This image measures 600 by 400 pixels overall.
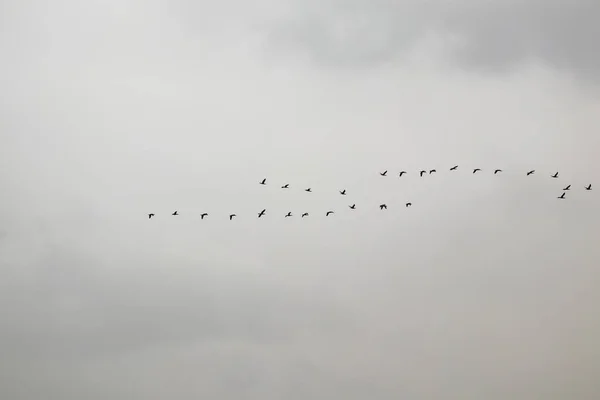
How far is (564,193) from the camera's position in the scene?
161500 mm

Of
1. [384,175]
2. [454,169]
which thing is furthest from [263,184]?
[454,169]

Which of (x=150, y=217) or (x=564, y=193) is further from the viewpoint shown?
(x=150, y=217)

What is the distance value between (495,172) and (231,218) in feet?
163

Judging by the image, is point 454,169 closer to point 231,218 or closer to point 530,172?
point 530,172

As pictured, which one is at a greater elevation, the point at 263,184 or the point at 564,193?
the point at 263,184

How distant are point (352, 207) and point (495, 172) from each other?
2743cm

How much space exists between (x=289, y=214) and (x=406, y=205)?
22647 millimetres

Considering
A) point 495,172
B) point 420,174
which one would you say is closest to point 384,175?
point 420,174

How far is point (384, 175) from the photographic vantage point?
539ft

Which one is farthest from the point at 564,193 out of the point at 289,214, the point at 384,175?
the point at 289,214

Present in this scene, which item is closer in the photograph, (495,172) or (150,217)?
(495,172)

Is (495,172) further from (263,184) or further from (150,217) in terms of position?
(150,217)

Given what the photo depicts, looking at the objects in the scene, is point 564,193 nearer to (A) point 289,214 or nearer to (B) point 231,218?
(A) point 289,214

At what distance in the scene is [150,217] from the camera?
566 ft
